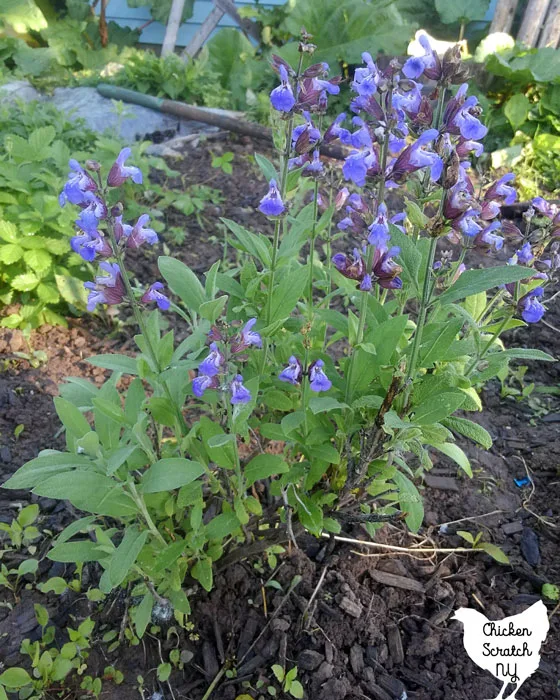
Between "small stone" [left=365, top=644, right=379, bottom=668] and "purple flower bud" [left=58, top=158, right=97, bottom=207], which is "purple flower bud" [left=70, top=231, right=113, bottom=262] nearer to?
"purple flower bud" [left=58, top=158, right=97, bottom=207]

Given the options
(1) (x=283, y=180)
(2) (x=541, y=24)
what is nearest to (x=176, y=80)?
(2) (x=541, y=24)

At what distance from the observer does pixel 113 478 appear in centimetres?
167

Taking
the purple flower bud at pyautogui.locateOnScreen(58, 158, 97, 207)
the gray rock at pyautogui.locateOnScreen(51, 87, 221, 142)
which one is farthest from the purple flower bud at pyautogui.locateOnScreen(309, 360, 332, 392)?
the gray rock at pyautogui.locateOnScreen(51, 87, 221, 142)

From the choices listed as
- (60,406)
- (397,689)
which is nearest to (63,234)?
(60,406)

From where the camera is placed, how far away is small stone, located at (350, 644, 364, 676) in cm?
199

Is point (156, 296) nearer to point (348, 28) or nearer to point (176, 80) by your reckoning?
point (176, 80)

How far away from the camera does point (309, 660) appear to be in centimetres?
198

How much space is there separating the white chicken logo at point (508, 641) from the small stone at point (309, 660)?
0.66 m

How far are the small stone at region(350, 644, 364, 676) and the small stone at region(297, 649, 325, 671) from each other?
0.33 feet

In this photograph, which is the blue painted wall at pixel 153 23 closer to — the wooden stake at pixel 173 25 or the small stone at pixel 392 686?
the wooden stake at pixel 173 25

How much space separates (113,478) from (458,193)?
1.16 metres

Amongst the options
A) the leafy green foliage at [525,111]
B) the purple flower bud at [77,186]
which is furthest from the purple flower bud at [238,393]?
the leafy green foliage at [525,111]

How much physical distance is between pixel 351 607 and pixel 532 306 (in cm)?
119

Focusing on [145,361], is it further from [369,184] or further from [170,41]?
Result: [170,41]
